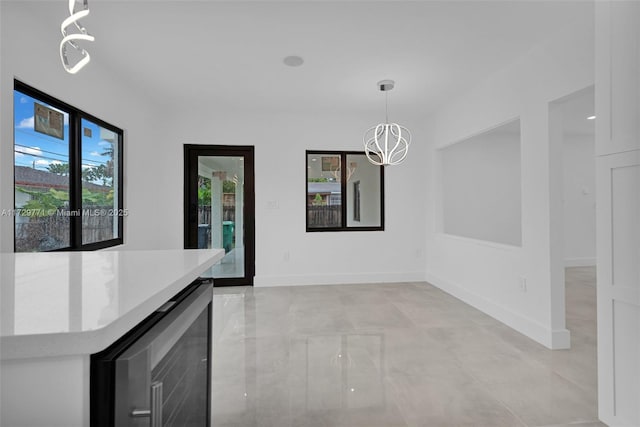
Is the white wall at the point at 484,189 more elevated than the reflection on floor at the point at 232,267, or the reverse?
the white wall at the point at 484,189

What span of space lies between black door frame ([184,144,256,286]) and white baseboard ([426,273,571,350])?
9.12 feet

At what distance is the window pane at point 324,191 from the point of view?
201 inches

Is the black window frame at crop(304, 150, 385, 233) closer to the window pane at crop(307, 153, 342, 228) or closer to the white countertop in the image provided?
the window pane at crop(307, 153, 342, 228)

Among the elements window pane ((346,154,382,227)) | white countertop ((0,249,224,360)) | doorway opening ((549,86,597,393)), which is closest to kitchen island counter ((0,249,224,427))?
white countertop ((0,249,224,360))

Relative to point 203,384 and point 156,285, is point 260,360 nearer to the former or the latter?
point 203,384

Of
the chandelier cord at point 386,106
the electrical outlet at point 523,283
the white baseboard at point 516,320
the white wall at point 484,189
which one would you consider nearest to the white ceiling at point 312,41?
the chandelier cord at point 386,106

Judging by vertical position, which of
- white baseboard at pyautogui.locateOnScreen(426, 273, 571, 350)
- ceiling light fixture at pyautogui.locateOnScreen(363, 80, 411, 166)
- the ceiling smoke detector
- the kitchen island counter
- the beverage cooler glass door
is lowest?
white baseboard at pyautogui.locateOnScreen(426, 273, 571, 350)

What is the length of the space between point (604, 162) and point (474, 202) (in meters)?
4.01

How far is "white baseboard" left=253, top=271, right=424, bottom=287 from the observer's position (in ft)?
16.1

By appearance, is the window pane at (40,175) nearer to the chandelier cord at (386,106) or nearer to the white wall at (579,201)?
the chandelier cord at (386,106)

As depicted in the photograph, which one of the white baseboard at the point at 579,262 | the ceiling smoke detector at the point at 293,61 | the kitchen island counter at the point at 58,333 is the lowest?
the white baseboard at the point at 579,262

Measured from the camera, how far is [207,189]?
4926 millimetres

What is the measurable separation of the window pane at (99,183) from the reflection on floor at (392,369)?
57.7 inches

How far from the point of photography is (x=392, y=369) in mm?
2373
